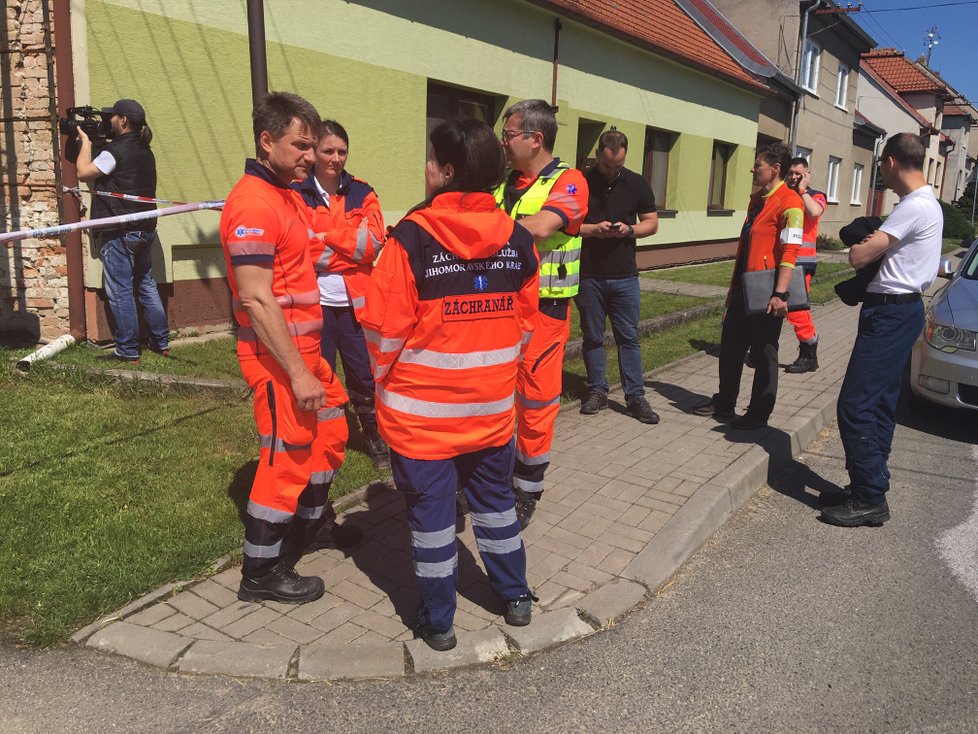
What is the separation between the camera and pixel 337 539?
384 cm

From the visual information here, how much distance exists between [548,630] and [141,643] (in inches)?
63.5

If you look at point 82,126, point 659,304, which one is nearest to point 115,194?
point 82,126

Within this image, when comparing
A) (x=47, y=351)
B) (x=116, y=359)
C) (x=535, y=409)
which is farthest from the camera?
(x=116, y=359)

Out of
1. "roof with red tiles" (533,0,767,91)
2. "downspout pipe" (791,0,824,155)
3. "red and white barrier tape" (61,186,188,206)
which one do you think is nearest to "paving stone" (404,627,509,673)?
"red and white barrier tape" (61,186,188,206)

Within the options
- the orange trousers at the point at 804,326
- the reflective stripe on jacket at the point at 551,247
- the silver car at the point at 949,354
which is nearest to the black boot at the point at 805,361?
the orange trousers at the point at 804,326

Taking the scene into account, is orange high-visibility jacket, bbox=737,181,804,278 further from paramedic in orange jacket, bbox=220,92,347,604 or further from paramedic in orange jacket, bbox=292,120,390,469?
paramedic in orange jacket, bbox=220,92,347,604

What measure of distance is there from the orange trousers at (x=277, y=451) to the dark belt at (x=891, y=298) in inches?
121

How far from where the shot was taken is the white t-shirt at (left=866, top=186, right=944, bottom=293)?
4.11 metres

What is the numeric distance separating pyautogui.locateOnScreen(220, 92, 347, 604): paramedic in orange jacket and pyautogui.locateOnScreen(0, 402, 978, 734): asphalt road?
60 cm

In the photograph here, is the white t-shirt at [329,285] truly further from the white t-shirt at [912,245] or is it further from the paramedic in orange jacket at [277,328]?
the white t-shirt at [912,245]

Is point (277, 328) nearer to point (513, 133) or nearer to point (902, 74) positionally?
point (513, 133)

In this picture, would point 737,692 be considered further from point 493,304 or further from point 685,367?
point 685,367

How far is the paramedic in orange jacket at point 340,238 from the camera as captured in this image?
4180mm

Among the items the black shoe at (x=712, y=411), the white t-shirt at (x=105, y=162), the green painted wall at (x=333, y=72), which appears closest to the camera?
the black shoe at (x=712, y=411)
